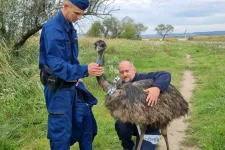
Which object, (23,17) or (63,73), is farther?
(23,17)

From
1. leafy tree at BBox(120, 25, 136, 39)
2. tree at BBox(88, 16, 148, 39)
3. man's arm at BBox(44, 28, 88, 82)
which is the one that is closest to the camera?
man's arm at BBox(44, 28, 88, 82)

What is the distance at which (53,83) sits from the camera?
13.5ft

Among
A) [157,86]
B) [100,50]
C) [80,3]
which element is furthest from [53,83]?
[157,86]

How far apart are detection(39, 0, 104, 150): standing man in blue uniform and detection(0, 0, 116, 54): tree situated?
6802 millimetres

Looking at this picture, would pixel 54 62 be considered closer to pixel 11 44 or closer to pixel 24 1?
pixel 11 44

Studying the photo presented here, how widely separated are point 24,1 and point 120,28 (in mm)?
36536

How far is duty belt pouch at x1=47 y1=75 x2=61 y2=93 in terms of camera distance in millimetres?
4102

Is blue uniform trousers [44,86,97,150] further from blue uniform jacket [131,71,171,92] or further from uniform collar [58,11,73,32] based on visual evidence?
blue uniform jacket [131,71,171,92]

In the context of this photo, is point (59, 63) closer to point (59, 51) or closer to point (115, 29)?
point (59, 51)

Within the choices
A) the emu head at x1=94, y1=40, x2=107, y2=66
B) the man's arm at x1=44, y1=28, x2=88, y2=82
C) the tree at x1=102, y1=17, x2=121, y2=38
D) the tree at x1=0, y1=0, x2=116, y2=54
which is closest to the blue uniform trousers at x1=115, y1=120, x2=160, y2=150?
the emu head at x1=94, y1=40, x2=107, y2=66

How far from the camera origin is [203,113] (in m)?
7.50

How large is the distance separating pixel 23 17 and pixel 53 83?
8.51 m

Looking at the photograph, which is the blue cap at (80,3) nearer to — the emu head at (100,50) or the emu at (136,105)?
the emu head at (100,50)

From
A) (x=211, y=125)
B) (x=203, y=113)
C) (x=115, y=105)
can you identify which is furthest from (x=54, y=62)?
(x=203, y=113)
